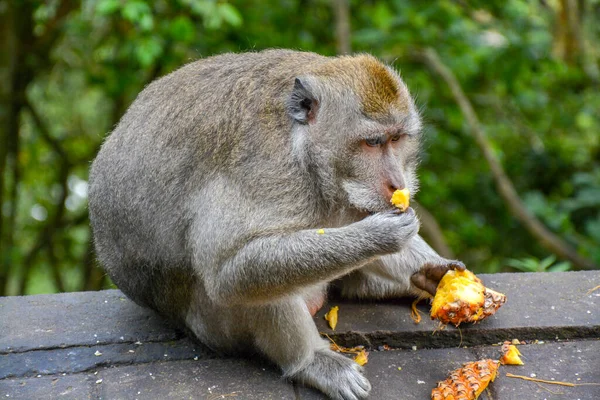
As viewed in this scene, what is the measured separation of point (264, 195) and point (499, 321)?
4.68 feet

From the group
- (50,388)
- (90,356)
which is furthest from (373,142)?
(50,388)

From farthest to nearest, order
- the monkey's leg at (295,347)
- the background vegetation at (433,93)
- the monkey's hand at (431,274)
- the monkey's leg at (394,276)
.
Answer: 1. the background vegetation at (433,93)
2. the monkey's leg at (394,276)
3. the monkey's hand at (431,274)
4. the monkey's leg at (295,347)

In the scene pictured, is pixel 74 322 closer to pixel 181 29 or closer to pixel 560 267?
pixel 181 29

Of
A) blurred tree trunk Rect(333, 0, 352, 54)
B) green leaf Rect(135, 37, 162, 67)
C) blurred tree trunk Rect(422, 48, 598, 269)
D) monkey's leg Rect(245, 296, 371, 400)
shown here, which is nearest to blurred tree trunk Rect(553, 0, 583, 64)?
blurred tree trunk Rect(422, 48, 598, 269)

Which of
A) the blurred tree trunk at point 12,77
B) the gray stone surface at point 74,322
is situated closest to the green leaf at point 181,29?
the blurred tree trunk at point 12,77

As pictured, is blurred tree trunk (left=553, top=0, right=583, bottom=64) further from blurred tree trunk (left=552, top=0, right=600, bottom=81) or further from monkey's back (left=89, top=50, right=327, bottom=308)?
monkey's back (left=89, top=50, right=327, bottom=308)

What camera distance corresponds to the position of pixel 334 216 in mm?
3617

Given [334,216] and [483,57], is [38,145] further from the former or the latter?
[334,216]

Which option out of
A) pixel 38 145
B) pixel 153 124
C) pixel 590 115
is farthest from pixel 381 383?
pixel 38 145

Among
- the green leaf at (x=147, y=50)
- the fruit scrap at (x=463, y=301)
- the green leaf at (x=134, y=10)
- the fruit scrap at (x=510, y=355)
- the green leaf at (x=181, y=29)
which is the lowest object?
the fruit scrap at (x=510, y=355)

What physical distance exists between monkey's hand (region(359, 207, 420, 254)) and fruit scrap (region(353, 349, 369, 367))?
625mm

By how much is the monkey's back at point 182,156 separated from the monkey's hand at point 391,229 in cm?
41

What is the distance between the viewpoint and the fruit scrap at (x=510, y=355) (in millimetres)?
3549

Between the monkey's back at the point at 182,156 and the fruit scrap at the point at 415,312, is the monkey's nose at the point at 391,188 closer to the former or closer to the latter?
the monkey's back at the point at 182,156
